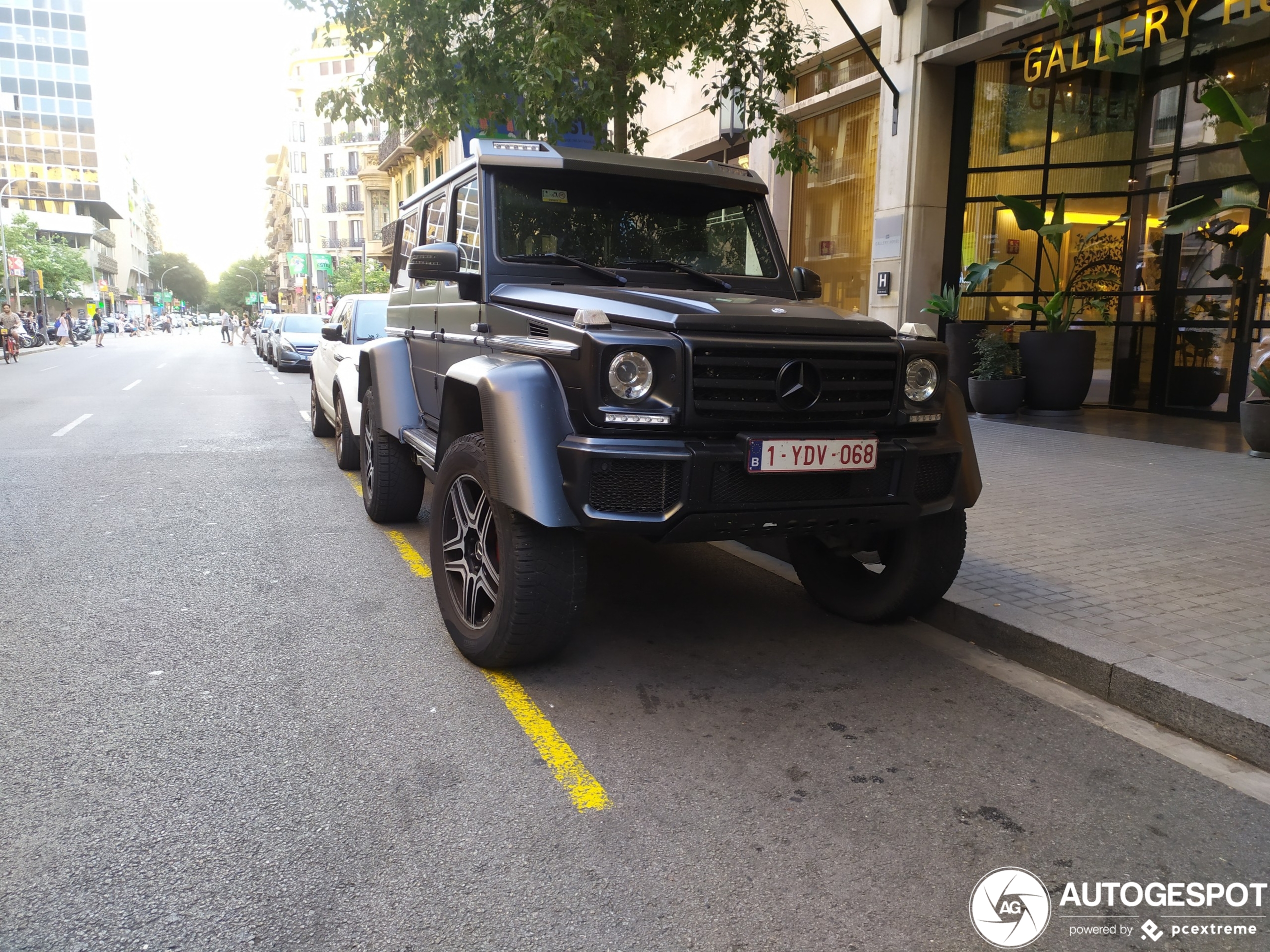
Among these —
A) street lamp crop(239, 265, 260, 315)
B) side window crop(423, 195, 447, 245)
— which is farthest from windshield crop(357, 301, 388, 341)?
street lamp crop(239, 265, 260, 315)

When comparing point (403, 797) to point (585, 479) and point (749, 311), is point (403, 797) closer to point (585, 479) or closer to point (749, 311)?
point (585, 479)

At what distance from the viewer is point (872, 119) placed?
567 inches

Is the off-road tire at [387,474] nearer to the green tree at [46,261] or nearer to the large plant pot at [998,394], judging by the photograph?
the large plant pot at [998,394]

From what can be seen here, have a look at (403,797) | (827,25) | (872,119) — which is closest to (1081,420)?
(872,119)

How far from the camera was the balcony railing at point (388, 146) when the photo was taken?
157 feet

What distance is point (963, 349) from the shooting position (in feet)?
42.1

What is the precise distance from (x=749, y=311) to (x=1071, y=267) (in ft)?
36.4

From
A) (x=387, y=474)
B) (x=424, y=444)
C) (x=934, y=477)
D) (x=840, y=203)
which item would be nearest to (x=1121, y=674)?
(x=934, y=477)

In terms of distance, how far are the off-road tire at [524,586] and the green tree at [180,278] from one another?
597ft

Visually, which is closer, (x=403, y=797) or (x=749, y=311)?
(x=403, y=797)

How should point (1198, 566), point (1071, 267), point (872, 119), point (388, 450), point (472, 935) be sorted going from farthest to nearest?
point (872, 119) < point (1071, 267) < point (388, 450) < point (1198, 566) < point (472, 935)

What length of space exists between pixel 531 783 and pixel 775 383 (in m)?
1.69

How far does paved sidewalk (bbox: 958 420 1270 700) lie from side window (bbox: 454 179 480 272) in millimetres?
3021

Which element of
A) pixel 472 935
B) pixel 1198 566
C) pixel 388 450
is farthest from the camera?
pixel 388 450
